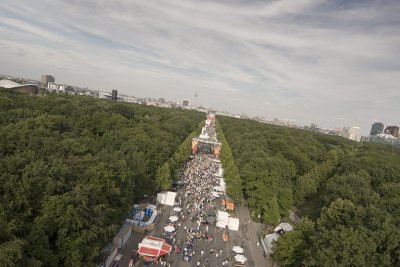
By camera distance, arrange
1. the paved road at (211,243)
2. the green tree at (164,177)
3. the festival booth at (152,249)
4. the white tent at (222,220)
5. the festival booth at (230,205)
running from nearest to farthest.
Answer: the festival booth at (152,249)
the paved road at (211,243)
the white tent at (222,220)
the festival booth at (230,205)
the green tree at (164,177)

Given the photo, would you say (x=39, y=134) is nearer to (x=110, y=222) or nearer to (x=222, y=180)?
(x=110, y=222)

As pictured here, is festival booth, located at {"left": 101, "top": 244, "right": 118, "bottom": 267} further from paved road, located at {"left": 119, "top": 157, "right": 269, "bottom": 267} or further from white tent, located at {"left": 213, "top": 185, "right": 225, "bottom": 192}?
white tent, located at {"left": 213, "top": 185, "right": 225, "bottom": 192}

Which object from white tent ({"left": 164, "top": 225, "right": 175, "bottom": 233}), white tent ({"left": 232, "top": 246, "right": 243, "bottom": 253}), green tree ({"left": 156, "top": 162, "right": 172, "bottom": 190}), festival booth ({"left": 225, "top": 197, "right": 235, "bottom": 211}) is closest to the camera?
white tent ({"left": 232, "top": 246, "right": 243, "bottom": 253})

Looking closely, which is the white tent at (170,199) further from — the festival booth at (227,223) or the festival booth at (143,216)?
the festival booth at (227,223)

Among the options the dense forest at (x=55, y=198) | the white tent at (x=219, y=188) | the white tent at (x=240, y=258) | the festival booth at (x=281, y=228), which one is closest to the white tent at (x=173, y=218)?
the dense forest at (x=55, y=198)

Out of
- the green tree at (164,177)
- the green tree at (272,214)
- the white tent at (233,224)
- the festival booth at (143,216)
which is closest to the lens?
the festival booth at (143,216)

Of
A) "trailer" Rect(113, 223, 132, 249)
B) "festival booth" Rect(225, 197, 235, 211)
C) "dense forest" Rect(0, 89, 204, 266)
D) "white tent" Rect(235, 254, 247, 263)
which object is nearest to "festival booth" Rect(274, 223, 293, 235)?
"white tent" Rect(235, 254, 247, 263)

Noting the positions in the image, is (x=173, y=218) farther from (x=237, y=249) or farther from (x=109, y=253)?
(x=109, y=253)

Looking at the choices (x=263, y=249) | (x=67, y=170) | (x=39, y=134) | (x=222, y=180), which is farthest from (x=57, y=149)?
(x=222, y=180)
